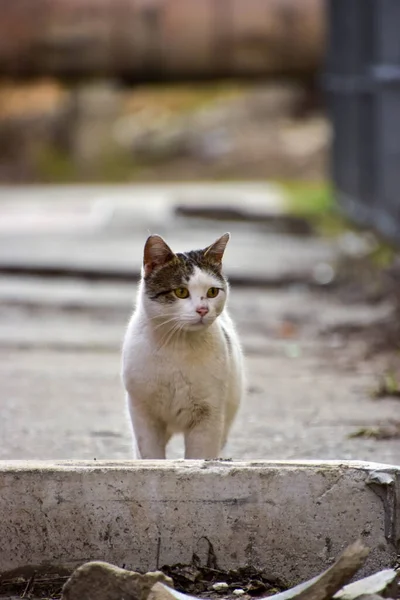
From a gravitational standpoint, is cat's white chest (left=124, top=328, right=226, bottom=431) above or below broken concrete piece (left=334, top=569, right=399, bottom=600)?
above

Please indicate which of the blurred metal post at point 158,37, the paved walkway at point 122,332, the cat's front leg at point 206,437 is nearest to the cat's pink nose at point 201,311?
the cat's front leg at point 206,437

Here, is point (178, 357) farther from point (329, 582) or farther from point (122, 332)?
point (122, 332)

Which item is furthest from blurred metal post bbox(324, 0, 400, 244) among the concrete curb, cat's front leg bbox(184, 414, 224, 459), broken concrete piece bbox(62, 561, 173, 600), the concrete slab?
broken concrete piece bbox(62, 561, 173, 600)

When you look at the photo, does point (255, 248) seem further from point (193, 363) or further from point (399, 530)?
point (399, 530)

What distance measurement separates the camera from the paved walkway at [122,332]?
4953 millimetres

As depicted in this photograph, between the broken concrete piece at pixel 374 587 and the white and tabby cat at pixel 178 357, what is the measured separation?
4.05 feet

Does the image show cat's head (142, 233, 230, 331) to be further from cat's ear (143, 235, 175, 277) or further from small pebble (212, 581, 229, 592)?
small pebble (212, 581, 229, 592)

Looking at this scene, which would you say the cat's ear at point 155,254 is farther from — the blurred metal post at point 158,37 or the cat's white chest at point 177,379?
the blurred metal post at point 158,37

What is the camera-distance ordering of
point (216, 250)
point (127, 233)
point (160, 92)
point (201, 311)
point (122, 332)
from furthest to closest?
1. point (160, 92)
2. point (127, 233)
3. point (122, 332)
4. point (216, 250)
5. point (201, 311)

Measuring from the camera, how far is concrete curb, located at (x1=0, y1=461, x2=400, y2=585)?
335 centimetres

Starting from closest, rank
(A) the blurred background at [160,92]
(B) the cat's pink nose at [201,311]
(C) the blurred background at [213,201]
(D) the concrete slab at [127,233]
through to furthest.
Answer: (B) the cat's pink nose at [201,311], (C) the blurred background at [213,201], (D) the concrete slab at [127,233], (A) the blurred background at [160,92]

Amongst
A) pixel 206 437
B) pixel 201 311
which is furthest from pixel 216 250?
pixel 206 437

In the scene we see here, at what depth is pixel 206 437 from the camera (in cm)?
414

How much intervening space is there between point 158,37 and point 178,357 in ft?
37.9
